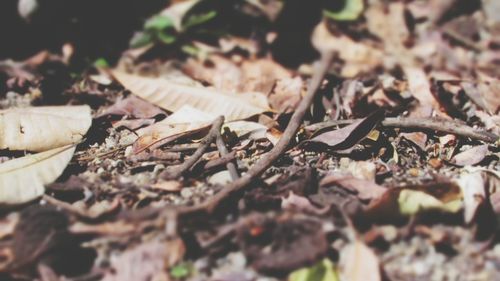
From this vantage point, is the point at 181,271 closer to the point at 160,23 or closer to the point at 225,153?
the point at 225,153

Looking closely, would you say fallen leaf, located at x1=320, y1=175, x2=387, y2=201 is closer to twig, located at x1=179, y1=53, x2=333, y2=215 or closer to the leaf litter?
the leaf litter

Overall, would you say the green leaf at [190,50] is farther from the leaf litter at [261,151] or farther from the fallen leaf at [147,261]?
the fallen leaf at [147,261]

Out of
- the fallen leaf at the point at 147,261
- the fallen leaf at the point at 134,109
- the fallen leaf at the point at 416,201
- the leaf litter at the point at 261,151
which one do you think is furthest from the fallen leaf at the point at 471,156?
the fallen leaf at the point at 134,109

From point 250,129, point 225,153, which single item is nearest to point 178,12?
point 250,129

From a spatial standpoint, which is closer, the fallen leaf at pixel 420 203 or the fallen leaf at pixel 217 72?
the fallen leaf at pixel 420 203

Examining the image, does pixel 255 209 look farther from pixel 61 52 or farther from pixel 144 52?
pixel 61 52

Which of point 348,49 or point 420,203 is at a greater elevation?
point 348,49

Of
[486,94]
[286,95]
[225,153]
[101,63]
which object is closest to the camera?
[225,153]
